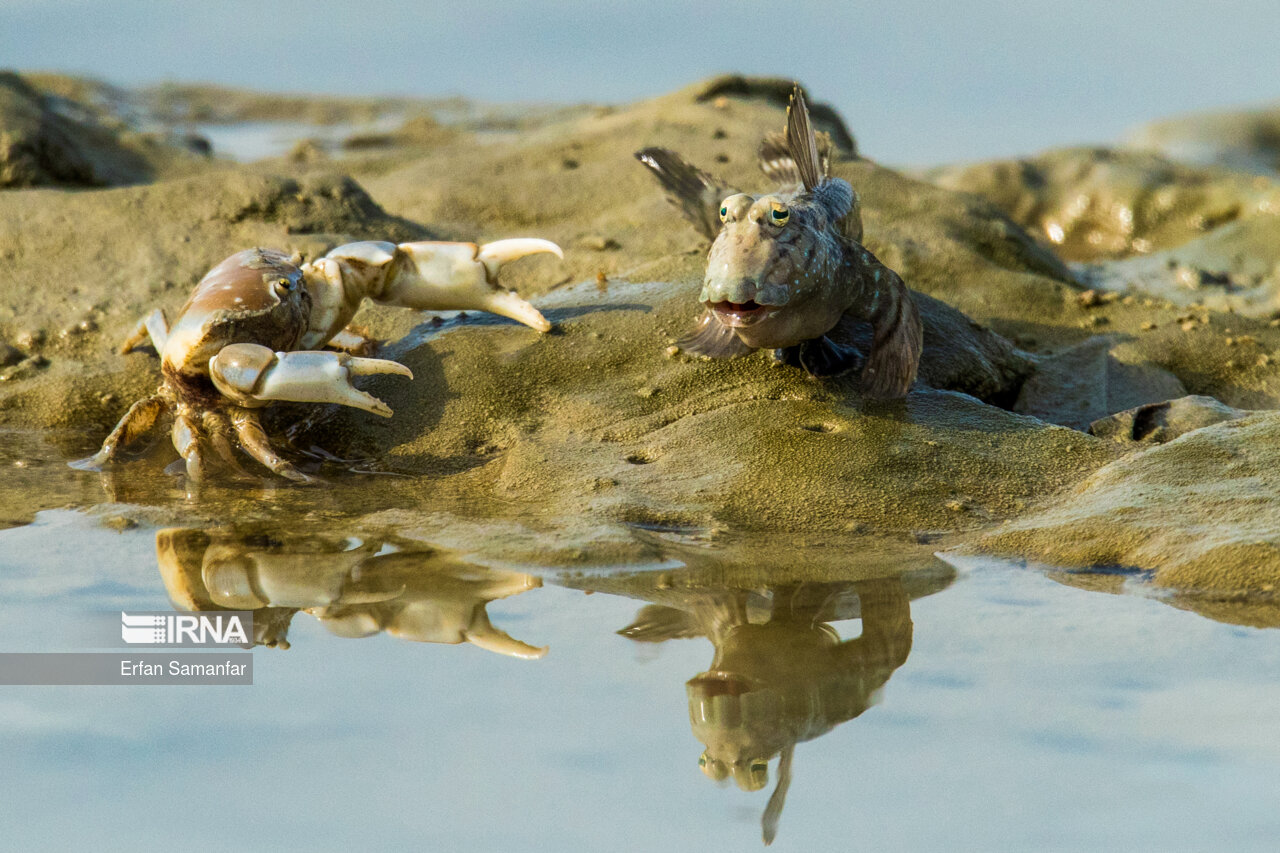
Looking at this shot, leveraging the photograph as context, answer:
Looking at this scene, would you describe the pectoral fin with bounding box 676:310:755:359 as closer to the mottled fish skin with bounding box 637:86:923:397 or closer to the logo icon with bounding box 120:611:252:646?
the mottled fish skin with bounding box 637:86:923:397

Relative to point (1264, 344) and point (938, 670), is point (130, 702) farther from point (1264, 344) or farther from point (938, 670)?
point (1264, 344)

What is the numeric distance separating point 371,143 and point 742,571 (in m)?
9.05

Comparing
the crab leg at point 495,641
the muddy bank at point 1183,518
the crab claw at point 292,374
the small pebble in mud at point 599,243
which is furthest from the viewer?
the small pebble in mud at point 599,243

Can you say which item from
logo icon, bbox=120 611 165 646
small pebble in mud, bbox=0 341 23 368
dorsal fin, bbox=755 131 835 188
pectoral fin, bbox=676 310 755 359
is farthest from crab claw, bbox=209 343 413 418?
dorsal fin, bbox=755 131 835 188

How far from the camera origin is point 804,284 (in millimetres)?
3199

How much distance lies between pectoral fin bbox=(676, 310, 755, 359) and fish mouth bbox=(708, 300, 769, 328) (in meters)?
0.22

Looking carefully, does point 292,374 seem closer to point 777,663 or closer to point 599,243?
point 777,663

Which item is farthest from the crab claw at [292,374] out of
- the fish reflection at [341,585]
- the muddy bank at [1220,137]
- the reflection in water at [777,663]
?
the muddy bank at [1220,137]

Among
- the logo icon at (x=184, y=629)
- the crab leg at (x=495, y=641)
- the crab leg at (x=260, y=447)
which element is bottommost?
the crab leg at (x=495, y=641)

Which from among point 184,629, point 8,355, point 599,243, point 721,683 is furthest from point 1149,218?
point 184,629

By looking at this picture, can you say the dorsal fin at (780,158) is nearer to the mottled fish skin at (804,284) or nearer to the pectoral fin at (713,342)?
the mottled fish skin at (804,284)

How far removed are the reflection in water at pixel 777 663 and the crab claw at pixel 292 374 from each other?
4.34 ft

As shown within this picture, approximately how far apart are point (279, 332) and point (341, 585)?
1.17 meters

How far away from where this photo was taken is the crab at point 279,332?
3.46 meters
